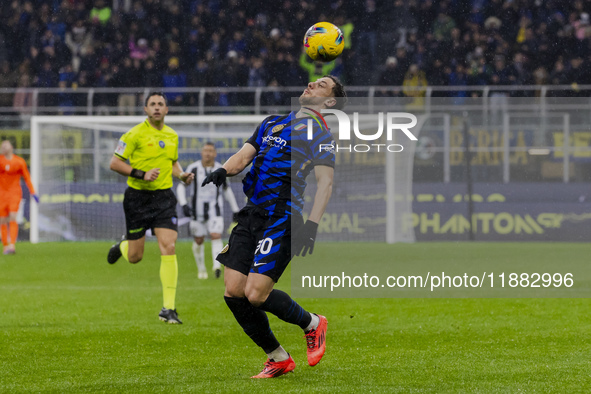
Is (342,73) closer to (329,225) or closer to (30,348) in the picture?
(329,225)

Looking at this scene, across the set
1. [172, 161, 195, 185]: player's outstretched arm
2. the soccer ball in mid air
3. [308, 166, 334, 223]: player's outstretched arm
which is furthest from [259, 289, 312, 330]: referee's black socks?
[172, 161, 195, 185]: player's outstretched arm

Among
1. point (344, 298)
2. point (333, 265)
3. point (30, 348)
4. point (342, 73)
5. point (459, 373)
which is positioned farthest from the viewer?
point (342, 73)

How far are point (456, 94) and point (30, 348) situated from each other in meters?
16.0

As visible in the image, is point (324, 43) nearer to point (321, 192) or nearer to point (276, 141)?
point (276, 141)

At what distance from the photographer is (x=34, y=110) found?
20922 millimetres

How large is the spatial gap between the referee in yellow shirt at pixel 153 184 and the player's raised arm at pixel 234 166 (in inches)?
116

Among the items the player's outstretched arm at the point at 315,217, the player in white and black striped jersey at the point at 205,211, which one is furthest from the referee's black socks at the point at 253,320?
the player in white and black striped jersey at the point at 205,211

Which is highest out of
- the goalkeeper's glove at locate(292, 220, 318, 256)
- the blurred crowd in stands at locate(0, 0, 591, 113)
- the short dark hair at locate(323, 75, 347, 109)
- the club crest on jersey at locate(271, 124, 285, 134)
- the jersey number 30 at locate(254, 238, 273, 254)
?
the blurred crowd in stands at locate(0, 0, 591, 113)

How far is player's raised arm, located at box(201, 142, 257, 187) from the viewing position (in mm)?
5254

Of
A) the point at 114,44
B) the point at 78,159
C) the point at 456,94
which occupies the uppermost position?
the point at 114,44

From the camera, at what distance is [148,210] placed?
8578mm

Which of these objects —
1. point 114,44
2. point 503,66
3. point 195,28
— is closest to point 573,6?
point 503,66

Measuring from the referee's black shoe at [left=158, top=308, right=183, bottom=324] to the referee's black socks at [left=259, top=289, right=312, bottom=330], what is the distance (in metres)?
2.77

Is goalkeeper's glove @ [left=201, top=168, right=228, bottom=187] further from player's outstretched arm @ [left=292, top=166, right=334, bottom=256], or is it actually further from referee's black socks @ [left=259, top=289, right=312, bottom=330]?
referee's black socks @ [left=259, top=289, right=312, bottom=330]
